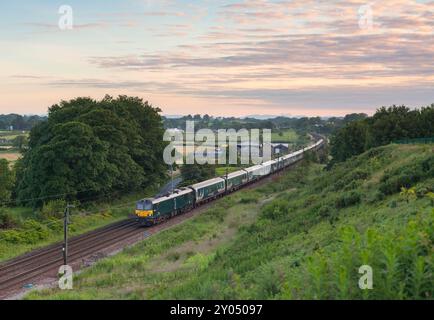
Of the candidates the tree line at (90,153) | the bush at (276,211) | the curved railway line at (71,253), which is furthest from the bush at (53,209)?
the bush at (276,211)

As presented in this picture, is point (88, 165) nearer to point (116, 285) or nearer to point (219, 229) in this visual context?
point (219, 229)

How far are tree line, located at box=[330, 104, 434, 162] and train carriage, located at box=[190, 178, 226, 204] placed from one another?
20.1 metres

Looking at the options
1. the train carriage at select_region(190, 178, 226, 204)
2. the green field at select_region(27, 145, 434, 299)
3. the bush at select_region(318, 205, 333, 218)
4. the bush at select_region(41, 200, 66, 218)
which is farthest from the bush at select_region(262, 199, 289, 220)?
the bush at select_region(41, 200, 66, 218)

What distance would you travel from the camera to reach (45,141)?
198 feet

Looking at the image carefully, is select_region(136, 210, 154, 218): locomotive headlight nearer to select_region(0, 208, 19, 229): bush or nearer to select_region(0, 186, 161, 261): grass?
select_region(0, 186, 161, 261): grass

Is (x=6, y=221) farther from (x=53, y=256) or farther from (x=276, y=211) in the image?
(x=276, y=211)

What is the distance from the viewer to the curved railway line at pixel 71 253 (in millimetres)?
30219

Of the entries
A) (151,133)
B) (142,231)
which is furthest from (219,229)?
(151,133)

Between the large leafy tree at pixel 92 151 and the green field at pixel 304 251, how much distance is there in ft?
42.1

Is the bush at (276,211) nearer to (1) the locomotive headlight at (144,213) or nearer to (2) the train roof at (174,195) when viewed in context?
(1) the locomotive headlight at (144,213)

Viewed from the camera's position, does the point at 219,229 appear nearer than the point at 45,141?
Yes

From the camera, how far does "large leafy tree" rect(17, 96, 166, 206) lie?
2092 inches

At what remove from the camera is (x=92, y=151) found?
55.3 metres
